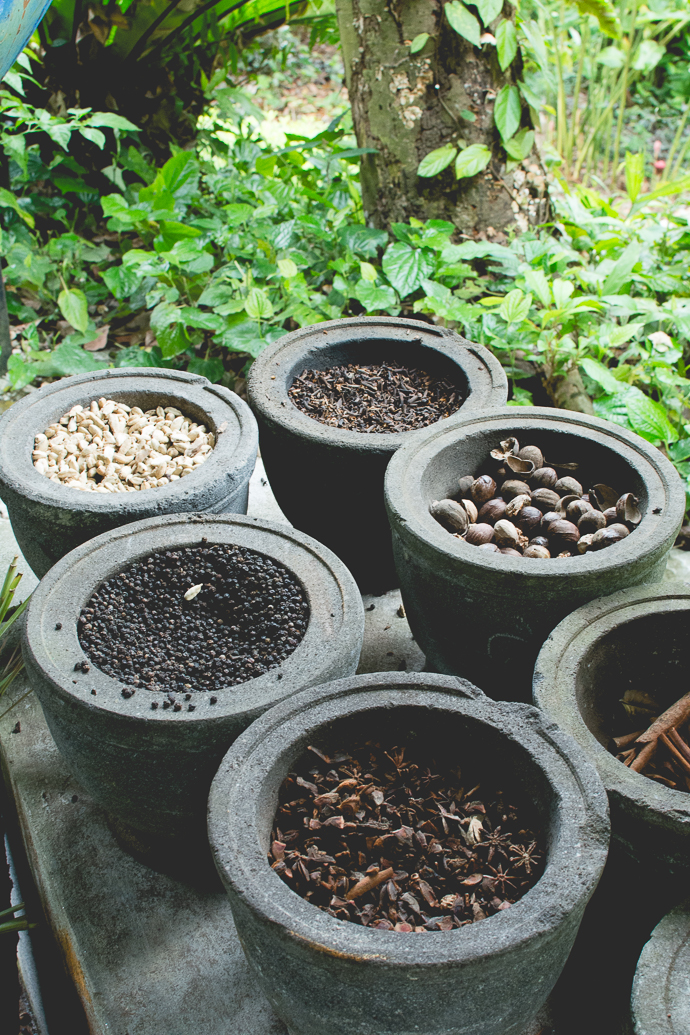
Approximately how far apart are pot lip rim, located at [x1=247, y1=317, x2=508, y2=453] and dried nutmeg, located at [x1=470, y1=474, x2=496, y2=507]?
0.21 m

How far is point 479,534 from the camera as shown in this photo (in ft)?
6.68

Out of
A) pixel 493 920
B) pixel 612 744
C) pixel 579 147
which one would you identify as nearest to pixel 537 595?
pixel 612 744

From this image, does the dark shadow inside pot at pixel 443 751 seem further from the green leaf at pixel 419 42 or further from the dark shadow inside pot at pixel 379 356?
the green leaf at pixel 419 42

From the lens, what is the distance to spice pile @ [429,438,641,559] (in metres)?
2.04

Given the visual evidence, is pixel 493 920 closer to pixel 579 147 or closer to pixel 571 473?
pixel 571 473

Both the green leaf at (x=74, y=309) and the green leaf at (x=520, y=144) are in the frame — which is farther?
the green leaf at (x=74, y=309)

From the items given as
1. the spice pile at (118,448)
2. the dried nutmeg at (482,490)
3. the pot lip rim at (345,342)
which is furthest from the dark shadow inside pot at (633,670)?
the spice pile at (118,448)

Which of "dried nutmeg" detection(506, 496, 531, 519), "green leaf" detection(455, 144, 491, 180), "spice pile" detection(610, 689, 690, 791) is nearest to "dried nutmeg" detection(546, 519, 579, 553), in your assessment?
"dried nutmeg" detection(506, 496, 531, 519)

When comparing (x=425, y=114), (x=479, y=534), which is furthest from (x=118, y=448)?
(x=425, y=114)

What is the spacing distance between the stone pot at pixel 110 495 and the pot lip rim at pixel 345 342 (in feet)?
0.29

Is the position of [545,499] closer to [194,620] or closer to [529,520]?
[529,520]

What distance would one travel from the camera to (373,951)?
120 centimetres

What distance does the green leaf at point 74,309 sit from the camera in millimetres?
3869

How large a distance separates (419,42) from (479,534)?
2.38 meters
